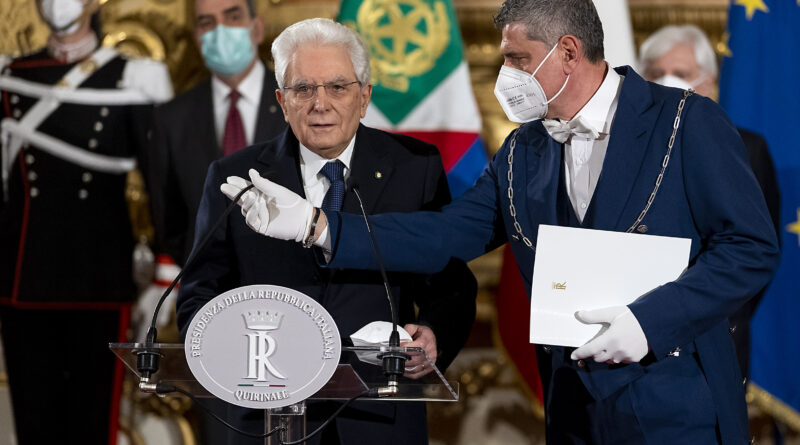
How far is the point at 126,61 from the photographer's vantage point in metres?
3.69

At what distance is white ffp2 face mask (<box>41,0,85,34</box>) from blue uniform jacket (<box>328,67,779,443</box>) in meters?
2.10

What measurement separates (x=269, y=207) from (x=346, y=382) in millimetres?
353

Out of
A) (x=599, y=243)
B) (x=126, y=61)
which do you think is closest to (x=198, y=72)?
(x=126, y=61)

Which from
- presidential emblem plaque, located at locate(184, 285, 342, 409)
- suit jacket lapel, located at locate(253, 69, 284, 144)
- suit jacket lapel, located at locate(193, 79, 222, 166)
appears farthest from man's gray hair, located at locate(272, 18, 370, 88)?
suit jacket lapel, located at locate(193, 79, 222, 166)

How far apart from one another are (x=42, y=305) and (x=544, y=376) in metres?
2.20

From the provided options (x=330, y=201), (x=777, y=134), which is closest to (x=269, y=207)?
(x=330, y=201)

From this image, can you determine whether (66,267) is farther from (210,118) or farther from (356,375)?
(356,375)

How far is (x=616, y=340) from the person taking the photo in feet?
5.42

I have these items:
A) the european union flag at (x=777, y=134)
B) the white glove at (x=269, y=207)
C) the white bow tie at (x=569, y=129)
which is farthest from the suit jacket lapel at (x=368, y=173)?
the european union flag at (x=777, y=134)

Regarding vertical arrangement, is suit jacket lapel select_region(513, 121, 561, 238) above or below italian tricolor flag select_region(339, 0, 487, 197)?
below

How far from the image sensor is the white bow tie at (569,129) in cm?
186

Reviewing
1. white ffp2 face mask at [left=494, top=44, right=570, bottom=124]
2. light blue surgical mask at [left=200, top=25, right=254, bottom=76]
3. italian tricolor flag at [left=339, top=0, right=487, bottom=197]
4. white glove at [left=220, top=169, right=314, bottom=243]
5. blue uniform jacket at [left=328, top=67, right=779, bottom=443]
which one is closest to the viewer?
blue uniform jacket at [left=328, top=67, right=779, bottom=443]

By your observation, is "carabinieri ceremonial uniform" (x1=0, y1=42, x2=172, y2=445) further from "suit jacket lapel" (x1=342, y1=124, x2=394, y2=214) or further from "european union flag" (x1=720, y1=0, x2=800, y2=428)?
"european union flag" (x1=720, y1=0, x2=800, y2=428)

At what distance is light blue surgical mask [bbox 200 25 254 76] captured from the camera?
3.56 metres
